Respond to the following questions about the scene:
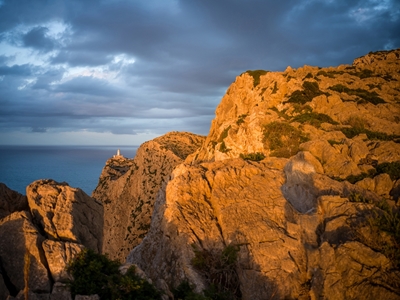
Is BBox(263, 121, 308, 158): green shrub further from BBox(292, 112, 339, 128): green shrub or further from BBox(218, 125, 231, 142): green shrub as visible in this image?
BBox(218, 125, 231, 142): green shrub

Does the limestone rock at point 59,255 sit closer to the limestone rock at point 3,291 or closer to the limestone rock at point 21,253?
the limestone rock at point 21,253

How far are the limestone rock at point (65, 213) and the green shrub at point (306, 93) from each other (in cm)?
2440

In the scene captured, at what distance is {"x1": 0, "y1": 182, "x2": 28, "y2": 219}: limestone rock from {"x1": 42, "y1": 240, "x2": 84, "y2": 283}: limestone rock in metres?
3.14

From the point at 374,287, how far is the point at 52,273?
392 inches

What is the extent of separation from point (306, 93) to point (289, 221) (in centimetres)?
2247

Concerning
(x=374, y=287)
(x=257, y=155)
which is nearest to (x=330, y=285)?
(x=374, y=287)

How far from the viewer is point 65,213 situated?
433 inches

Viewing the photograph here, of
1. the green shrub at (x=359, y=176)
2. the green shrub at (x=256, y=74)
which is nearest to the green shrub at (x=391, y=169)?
the green shrub at (x=359, y=176)

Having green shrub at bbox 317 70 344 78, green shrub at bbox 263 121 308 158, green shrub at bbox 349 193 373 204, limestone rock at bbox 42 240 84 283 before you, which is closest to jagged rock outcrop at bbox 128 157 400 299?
green shrub at bbox 349 193 373 204

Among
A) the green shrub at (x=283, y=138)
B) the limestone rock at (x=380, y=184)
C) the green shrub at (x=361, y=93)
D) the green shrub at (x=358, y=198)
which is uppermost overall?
the green shrub at (x=361, y=93)

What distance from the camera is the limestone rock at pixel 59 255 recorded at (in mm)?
8969

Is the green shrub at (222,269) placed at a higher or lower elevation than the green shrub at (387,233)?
lower

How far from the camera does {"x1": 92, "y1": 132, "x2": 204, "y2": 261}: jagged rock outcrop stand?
44.5 meters

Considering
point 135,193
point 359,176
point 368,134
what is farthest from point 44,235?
point 135,193
